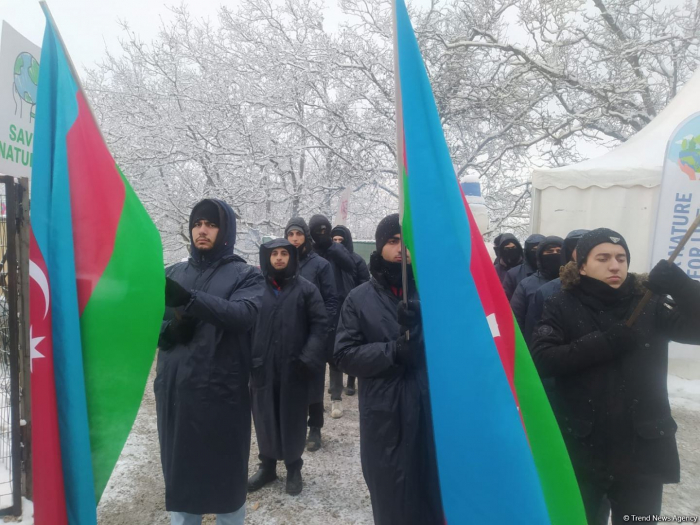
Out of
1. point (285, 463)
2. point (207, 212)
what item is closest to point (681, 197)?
point (285, 463)

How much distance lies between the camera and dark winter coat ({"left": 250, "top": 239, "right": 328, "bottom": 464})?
348 cm

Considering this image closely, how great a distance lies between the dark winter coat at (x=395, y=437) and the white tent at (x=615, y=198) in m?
4.69

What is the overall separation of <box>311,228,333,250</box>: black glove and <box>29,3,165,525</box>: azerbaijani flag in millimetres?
3610

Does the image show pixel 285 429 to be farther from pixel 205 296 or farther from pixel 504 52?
pixel 504 52

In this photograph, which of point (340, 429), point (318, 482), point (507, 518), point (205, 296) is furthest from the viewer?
point (340, 429)

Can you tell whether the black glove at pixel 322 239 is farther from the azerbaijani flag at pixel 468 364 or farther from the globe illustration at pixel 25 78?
the azerbaijani flag at pixel 468 364

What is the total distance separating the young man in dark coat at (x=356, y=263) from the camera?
5590 millimetres

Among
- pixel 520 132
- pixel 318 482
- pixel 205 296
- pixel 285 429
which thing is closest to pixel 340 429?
pixel 318 482

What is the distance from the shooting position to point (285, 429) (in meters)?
3.44

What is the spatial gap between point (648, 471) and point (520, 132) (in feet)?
31.4

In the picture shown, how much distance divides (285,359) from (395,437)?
1.54 meters

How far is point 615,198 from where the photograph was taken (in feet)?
19.8

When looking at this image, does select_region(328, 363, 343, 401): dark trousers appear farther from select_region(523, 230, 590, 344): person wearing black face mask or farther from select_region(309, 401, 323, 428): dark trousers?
select_region(523, 230, 590, 344): person wearing black face mask

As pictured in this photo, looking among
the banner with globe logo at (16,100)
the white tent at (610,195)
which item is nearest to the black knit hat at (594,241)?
the banner with globe logo at (16,100)
